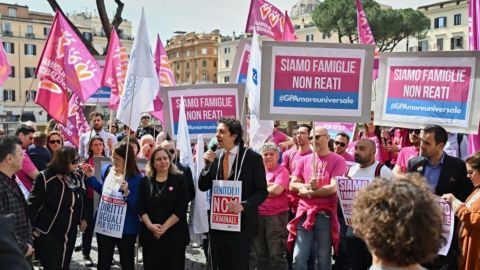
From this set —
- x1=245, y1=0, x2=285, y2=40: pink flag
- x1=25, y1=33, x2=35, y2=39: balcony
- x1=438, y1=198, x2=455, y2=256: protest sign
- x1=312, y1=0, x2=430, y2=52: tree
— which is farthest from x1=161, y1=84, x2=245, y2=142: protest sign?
x1=25, y1=33, x2=35, y2=39: balcony

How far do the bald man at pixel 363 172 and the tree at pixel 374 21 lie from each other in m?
55.9

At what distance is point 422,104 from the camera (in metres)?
6.00

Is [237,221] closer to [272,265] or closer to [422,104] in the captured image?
[272,265]

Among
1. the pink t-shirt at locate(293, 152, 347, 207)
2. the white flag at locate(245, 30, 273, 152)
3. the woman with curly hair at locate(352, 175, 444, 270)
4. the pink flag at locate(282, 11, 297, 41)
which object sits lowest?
the pink t-shirt at locate(293, 152, 347, 207)

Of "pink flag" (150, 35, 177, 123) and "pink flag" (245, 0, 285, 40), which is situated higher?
"pink flag" (245, 0, 285, 40)

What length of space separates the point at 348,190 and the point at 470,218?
1.23m

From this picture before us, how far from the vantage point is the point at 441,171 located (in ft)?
17.7

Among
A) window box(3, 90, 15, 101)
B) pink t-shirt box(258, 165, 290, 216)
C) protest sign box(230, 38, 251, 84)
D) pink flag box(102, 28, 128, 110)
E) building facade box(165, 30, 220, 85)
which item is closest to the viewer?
pink t-shirt box(258, 165, 290, 216)

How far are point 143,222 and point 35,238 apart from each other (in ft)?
3.63

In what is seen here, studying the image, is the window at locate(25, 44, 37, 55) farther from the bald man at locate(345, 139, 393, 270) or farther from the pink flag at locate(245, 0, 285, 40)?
the bald man at locate(345, 139, 393, 270)

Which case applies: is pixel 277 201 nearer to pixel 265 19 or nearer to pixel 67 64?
pixel 67 64

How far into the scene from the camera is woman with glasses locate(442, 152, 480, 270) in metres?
4.80

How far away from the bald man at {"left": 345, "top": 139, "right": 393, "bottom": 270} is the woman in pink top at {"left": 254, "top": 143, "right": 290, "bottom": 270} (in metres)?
1.07

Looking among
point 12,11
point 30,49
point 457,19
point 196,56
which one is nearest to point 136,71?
point 457,19
